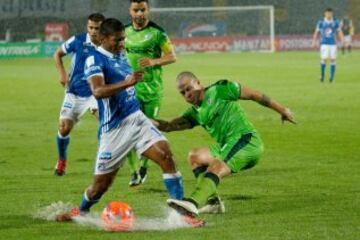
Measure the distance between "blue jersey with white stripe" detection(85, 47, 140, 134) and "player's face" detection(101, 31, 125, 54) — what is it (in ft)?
0.16

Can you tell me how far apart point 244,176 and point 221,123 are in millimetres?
3091

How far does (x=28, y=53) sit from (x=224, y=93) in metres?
45.6

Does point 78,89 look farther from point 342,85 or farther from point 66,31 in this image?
point 66,31

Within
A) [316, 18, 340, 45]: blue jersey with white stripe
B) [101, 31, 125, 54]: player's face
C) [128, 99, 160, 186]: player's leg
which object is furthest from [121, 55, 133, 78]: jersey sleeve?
[316, 18, 340, 45]: blue jersey with white stripe

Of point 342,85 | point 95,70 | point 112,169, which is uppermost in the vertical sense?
point 95,70

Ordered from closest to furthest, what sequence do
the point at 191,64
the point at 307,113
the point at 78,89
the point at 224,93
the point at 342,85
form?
the point at 224,93 → the point at 78,89 → the point at 307,113 → the point at 342,85 → the point at 191,64

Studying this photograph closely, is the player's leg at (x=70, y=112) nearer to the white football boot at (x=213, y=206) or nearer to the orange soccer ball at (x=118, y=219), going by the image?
the white football boot at (x=213, y=206)

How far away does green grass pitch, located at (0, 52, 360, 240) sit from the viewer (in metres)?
10.3

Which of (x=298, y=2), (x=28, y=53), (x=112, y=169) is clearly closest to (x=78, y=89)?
(x=112, y=169)

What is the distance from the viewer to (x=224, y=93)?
11.4m

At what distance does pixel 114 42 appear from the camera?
10477 mm

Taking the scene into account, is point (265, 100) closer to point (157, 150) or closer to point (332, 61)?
point (157, 150)

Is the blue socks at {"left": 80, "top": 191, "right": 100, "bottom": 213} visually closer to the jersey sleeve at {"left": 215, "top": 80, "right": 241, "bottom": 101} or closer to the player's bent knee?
the jersey sleeve at {"left": 215, "top": 80, "right": 241, "bottom": 101}

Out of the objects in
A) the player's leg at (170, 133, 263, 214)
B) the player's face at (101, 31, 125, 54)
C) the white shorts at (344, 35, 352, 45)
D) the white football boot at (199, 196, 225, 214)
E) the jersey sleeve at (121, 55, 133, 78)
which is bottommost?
the white shorts at (344, 35, 352, 45)
